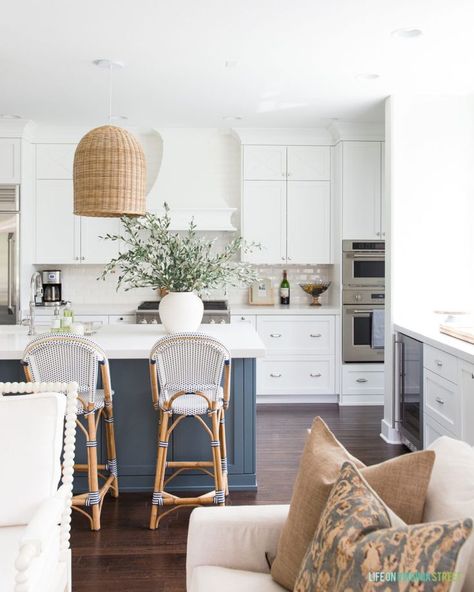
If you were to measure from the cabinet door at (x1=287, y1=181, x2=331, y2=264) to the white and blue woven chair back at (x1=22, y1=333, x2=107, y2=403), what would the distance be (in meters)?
3.31

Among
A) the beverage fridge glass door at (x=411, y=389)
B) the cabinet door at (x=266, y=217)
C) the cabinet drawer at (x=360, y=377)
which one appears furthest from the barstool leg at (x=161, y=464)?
the cabinet door at (x=266, y=217)

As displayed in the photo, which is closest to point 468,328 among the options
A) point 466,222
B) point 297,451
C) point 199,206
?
point 466,222

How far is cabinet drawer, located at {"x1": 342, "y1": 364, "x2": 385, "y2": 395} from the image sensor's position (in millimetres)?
6000

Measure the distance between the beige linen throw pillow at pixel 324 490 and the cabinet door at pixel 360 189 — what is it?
14.6 ft

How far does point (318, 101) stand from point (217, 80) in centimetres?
98

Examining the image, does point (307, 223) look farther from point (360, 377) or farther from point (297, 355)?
point (360, 377)

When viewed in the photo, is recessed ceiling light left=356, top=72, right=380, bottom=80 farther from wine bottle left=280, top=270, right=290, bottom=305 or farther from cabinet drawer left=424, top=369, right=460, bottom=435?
wine bottle left=280, top=270, right=290, bottom=305

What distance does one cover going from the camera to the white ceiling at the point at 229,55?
11.0 feet

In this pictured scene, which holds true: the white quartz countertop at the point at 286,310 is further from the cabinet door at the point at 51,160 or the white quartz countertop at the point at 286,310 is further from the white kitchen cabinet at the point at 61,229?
the cabinet door at the point at 51,160

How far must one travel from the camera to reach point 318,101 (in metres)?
5.19

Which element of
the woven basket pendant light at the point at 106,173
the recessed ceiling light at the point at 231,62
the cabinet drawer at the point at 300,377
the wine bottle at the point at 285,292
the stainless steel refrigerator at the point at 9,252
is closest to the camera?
the woven basket pendant light at the point at 106,173

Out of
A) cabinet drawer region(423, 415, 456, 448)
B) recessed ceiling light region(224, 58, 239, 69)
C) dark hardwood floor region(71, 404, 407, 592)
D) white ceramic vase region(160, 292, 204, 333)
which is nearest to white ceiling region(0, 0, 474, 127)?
recessed ceiling light region(224, 58, 239, 69)

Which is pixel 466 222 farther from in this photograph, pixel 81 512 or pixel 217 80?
pixel 81 512

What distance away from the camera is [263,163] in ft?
20.4
